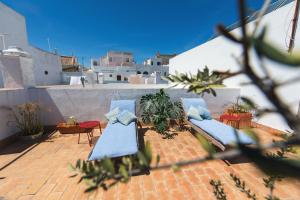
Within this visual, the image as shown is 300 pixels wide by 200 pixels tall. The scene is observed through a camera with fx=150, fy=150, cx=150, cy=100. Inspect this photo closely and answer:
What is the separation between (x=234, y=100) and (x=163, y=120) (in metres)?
3.34

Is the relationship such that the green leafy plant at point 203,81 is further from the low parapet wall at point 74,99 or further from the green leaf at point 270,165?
the low parapet wall at point 74,99

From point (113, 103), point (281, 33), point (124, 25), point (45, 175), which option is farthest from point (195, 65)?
point (124, 25)

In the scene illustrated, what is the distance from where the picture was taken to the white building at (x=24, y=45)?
10341 millimetres

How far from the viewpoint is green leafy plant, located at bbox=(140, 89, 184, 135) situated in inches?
212

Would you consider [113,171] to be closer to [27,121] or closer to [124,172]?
[124,172]

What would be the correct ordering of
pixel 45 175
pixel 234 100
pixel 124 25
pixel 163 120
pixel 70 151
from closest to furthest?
pixel 45 175
pixel 70 151
pixel 163 120
pixel 234 100
pixel 124 25

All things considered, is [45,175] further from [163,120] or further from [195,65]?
[195,65]

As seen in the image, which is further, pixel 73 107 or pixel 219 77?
pixel 73 107

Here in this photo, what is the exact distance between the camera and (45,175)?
305 centimetres

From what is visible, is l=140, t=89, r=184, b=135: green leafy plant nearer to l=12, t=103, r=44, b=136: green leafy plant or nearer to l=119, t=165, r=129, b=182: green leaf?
l=12, t=103, r=44, b=136: green leafy plant

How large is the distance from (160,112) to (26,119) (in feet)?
14.4

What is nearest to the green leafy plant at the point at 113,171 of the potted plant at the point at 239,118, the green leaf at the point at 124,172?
the green leaf at the point at 124,172

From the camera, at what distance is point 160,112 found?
5.44 metres

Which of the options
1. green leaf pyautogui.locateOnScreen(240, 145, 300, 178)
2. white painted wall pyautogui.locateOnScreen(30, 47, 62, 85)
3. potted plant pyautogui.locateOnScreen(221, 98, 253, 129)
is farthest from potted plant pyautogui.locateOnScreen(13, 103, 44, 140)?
white painted wall pyautogui.locateOnScreen(30, 47, 62, 85)
